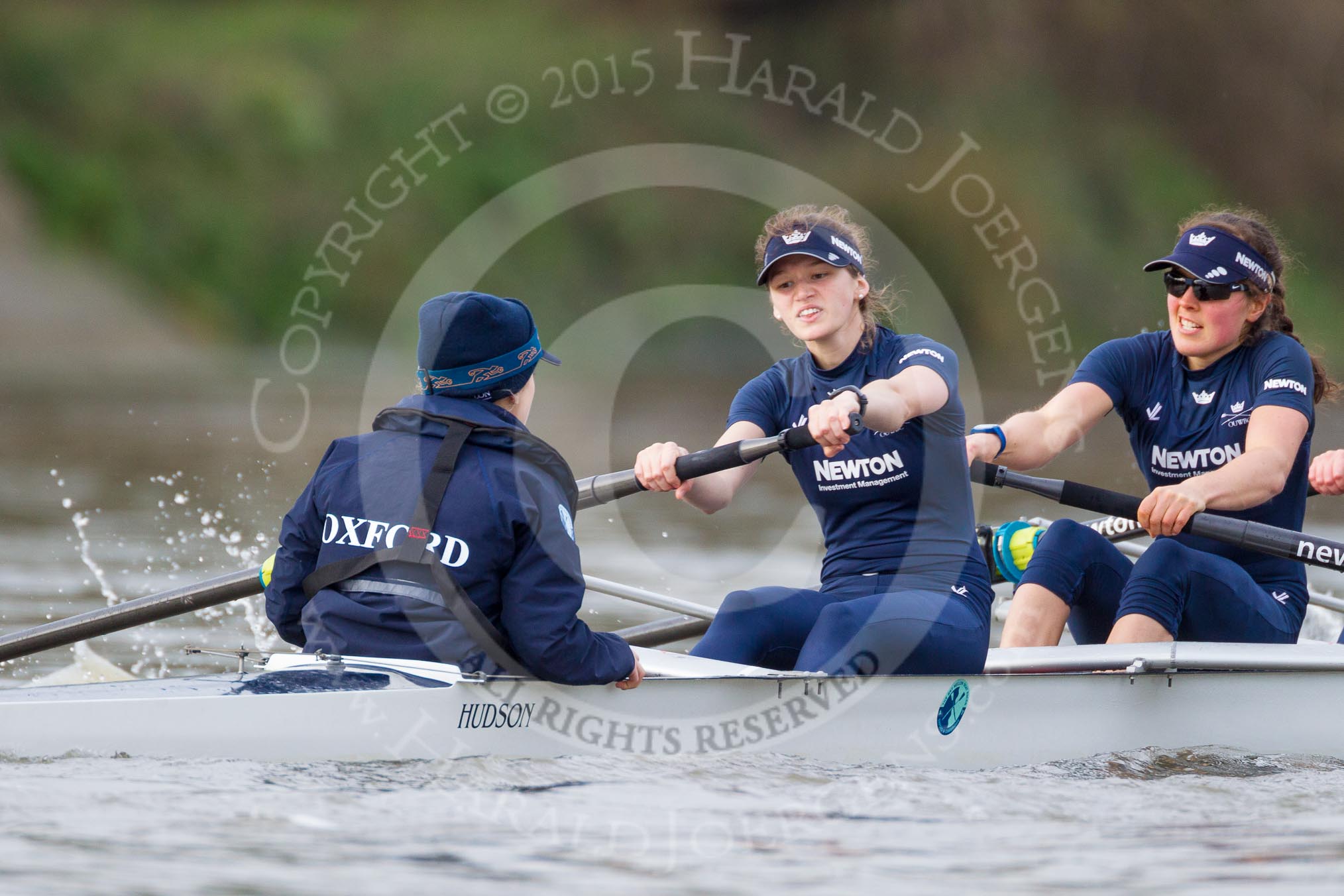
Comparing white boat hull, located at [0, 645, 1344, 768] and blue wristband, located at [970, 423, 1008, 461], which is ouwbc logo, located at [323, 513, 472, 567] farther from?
blue wristband, located at [970, 423, 1008, 461]

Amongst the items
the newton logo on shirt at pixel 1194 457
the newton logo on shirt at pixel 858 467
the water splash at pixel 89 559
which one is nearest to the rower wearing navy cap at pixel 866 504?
the newton logo on shirt at pixel 858 467

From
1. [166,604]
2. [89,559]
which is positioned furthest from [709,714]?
[89,559]

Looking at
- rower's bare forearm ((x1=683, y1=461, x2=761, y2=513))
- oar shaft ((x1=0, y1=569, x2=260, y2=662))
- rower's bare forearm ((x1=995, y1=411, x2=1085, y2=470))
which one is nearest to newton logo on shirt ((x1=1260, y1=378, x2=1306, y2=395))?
rower's bare forearm ((x1=995, y1=411, x2=1085, y2=470))

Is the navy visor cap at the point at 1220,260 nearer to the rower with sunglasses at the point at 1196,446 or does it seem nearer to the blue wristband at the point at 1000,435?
the rower with sunglasses at the point at 1196,446

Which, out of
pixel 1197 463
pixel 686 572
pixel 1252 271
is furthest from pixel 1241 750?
pixel 686 572

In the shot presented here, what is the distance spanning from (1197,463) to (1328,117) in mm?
34984

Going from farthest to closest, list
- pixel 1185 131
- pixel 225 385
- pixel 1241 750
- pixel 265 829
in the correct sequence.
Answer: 1. pixel 1185 131
2. pixel 225 385
3. pixel 1241 750
4. pixel 265 829

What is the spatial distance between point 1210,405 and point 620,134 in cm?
2860

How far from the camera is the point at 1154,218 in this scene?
2944 cm

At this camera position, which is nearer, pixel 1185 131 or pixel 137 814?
pixel 137 814

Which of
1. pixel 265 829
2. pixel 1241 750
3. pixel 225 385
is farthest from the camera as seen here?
pixel 225 385

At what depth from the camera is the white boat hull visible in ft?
10.3

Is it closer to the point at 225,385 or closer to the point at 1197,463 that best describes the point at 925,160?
the point at 225,385

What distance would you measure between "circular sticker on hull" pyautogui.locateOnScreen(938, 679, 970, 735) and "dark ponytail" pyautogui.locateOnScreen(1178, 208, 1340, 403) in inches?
54.4
